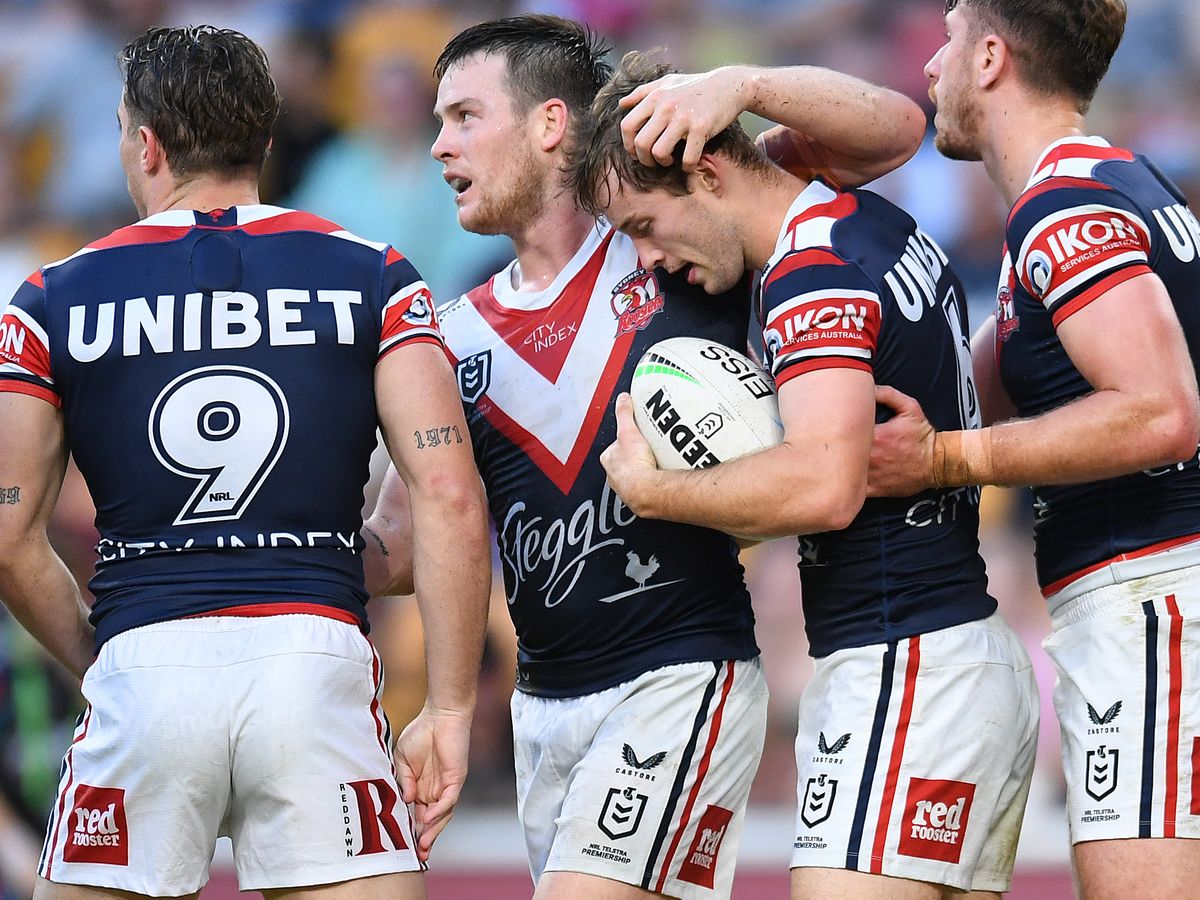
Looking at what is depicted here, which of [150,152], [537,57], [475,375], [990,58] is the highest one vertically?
[537,57]

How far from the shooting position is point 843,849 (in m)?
3.17

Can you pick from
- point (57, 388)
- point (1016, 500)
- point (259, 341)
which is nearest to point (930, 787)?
point (259, 341)

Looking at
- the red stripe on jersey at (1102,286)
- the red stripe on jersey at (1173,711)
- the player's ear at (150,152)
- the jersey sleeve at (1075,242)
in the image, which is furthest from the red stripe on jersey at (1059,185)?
the player's ear at (150,152)

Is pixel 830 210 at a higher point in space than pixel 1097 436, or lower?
higher

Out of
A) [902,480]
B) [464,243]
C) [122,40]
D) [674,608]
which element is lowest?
[674,608]

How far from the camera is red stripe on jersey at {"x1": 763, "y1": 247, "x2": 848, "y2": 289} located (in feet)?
10.9

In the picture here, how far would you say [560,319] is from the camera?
4016mm

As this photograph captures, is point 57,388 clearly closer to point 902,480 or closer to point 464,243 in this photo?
point 902,480

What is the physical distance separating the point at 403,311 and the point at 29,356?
2.88 ft

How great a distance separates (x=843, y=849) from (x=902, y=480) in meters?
0.84

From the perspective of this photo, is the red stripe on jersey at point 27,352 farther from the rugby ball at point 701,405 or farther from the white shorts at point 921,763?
the white shorts at point 921,763

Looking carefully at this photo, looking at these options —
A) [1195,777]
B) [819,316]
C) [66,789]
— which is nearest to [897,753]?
[1195,777]

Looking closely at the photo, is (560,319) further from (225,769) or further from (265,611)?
(225,769)

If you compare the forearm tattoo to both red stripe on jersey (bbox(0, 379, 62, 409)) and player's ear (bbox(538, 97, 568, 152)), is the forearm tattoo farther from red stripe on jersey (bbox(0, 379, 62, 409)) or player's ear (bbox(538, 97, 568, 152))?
player's ear (bbox(538, 97, 568, 152))
